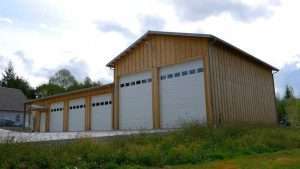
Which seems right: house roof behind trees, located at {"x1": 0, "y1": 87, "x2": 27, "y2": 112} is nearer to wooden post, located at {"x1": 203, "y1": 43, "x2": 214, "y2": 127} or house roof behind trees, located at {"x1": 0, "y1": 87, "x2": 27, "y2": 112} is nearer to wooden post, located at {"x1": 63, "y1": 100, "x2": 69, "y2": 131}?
wooden post, located at {"x1": 63, "y1": 100, "x2": 69, "y2": 131}

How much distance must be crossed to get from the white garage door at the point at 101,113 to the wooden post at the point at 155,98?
182 inches

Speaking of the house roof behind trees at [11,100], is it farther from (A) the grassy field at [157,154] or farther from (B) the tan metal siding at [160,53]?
(A) the grassy field at [157,154]

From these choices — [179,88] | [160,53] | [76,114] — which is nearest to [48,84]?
[76,114]

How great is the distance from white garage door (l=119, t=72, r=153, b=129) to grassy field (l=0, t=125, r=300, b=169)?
8466mm

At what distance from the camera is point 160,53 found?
60.1 feet

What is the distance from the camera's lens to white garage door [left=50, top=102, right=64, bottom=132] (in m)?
25.9

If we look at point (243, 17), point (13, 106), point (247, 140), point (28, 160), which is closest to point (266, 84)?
point (243, 17)

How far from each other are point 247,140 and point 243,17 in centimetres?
786

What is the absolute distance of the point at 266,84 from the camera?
22078mm

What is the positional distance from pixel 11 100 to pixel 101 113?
25.1 meters

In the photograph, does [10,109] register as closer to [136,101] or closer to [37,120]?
[37,120]

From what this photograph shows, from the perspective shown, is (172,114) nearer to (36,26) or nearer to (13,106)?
(36,26)

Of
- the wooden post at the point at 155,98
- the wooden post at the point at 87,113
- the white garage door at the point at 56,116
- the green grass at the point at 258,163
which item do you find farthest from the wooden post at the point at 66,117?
the green grass at the point at 258,163

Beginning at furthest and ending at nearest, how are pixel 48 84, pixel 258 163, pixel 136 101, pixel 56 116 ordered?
1. pixel 48 84
2. pixel 56 116
3. pixel 136 101
4. pixel 258 163
